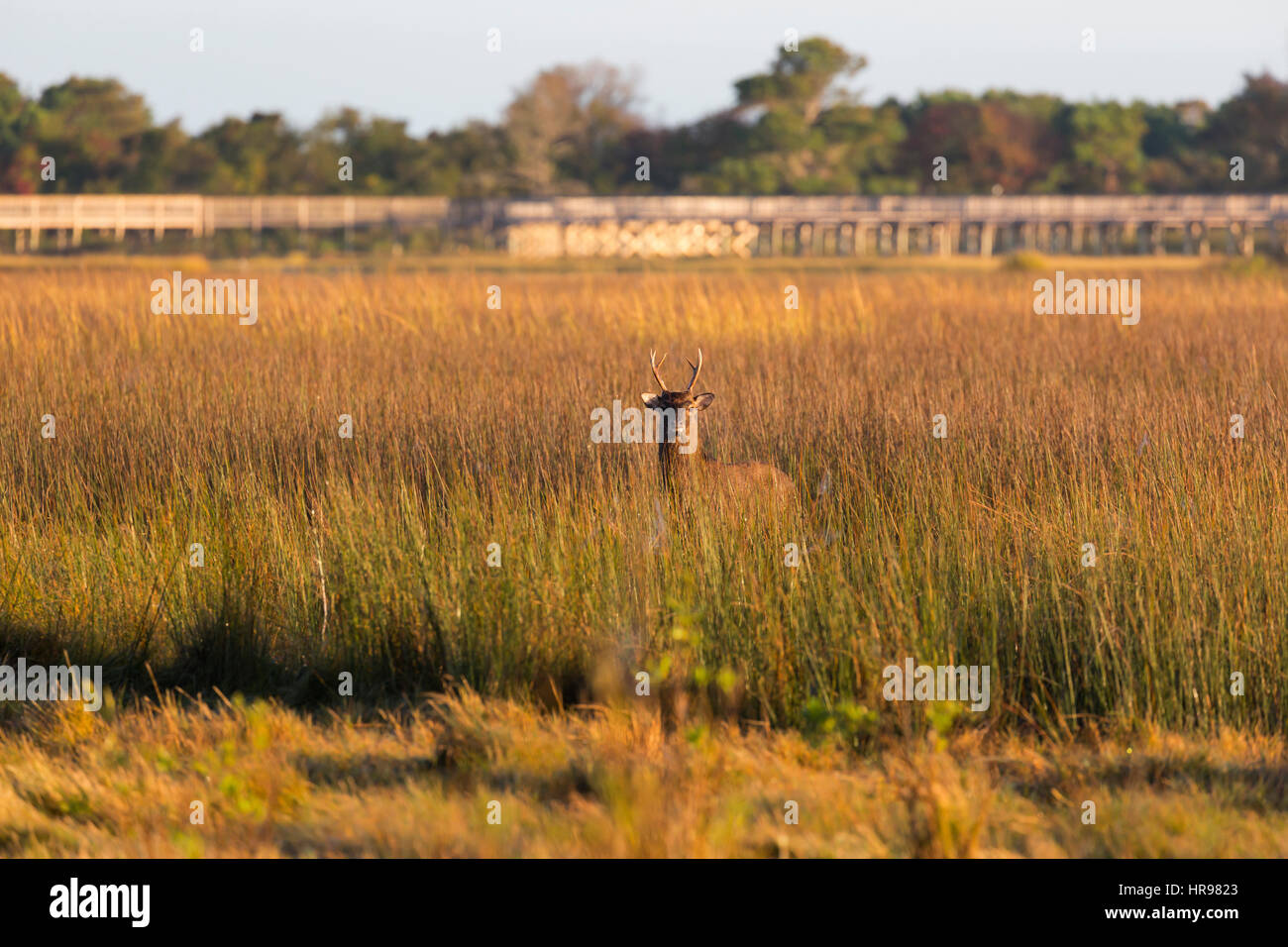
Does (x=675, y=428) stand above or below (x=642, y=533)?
above

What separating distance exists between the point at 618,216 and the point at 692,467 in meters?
60.8

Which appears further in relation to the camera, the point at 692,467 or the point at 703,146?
the point at 703,146

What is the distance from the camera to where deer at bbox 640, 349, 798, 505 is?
6957mm

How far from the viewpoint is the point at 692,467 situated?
7051mm

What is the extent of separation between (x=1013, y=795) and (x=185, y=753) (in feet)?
8.98

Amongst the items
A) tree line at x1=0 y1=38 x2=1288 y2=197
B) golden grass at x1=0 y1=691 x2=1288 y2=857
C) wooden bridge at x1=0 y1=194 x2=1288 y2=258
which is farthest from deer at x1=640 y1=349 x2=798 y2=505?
tree line at x1=0 y1=38 x2=1288 y2=197

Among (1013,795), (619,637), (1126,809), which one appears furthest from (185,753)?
(1126,809)

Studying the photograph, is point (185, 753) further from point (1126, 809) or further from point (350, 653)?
point (1126, 809)

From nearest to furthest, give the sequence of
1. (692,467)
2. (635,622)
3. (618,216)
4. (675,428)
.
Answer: (635,622)
(692,467)
(675,428)
(618,216)

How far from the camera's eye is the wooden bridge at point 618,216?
6381cm

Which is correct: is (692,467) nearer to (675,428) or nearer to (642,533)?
(675,428)

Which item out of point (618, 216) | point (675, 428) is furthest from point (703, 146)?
point (675, 428)

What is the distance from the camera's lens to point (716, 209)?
6769 centimetres
